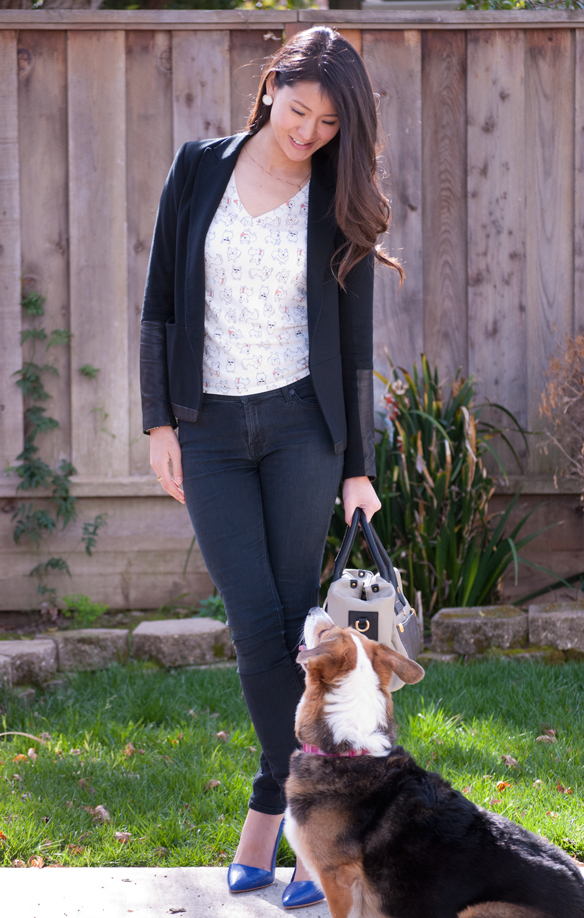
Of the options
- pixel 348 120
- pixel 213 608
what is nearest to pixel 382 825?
pixel 348 120

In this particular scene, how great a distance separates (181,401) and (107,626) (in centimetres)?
260

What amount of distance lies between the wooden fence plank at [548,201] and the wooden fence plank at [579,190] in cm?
2

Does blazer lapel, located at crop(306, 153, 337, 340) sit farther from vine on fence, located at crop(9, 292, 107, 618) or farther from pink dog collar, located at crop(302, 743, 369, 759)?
vine on fence, located at crop(9, 292, 107, 618)

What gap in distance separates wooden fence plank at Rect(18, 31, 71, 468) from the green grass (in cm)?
167

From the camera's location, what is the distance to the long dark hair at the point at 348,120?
2.17 metres

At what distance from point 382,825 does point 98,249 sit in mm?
3648

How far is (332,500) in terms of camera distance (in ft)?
7.83

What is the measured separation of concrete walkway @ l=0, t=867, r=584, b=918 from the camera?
2.23 m

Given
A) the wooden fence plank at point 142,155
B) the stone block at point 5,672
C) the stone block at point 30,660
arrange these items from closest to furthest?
the stone block at point 5,672 → the stone block at point 30,660 → the wooden fence plank at point 142,155

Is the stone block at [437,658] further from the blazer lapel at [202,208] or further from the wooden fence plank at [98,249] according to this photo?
the blazer lapel at [202,208]

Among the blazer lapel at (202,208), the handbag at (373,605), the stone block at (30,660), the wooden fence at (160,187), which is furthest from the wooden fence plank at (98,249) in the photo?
the handbag at (373,605)

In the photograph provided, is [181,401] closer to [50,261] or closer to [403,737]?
[403,737]

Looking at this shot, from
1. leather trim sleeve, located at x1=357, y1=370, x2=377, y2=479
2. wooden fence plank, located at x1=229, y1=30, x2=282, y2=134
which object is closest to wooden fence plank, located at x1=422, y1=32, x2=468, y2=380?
wooden fence plank, located at x1=229, y1=30, x2=282, y2=134

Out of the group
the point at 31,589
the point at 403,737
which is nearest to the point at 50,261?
the point at 31,589
